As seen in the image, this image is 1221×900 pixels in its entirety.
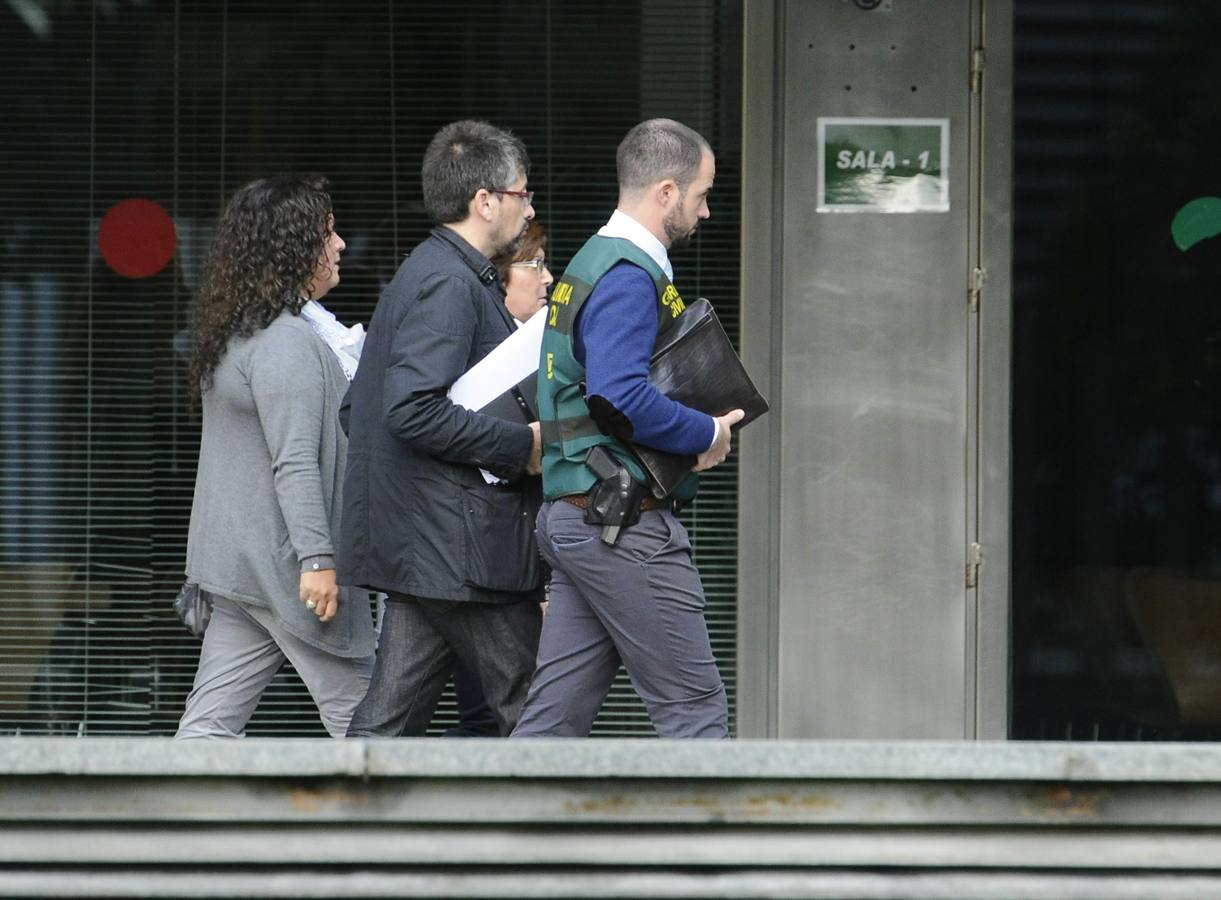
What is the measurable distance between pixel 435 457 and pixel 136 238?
2.79m

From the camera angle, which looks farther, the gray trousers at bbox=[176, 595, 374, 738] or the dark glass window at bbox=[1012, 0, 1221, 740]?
the dark glass window at bbox=[1012, 0, 1221, 740]

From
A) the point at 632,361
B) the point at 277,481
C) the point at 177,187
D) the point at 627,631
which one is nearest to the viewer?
the point at 632,361

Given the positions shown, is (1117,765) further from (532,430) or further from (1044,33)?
(1044,33)

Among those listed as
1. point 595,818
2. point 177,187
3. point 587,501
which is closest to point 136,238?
point 177,187

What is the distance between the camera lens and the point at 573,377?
4.19 m

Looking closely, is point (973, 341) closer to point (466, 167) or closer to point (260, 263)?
point (466, 167)

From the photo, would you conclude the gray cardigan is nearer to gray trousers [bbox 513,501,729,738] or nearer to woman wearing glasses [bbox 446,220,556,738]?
woman wearing glasses [bbox 446,220,556,738]

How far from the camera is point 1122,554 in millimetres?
6750

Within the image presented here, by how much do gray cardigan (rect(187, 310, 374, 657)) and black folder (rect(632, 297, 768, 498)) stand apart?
94 centimetres

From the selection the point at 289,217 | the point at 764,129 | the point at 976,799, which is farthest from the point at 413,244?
the point at 976,799

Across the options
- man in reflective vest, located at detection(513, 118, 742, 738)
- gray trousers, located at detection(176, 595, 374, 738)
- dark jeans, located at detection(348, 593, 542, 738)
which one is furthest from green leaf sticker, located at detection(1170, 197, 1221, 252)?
gray trousers, located at detection(176, 595, 374, 738)

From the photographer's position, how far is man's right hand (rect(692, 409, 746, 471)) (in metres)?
4.15

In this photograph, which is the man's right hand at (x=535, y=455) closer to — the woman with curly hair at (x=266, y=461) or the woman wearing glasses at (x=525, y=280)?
the woman with curly hair at (x=266, y=461)

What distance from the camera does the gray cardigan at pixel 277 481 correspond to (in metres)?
4.58
